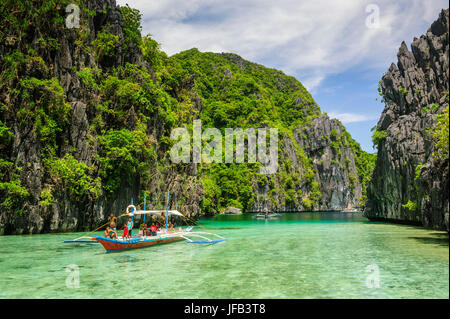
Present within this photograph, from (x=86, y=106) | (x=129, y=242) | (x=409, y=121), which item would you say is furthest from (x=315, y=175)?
(x=129, y=242)

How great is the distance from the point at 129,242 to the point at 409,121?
29353 millimetres

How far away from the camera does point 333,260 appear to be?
43.0 ft

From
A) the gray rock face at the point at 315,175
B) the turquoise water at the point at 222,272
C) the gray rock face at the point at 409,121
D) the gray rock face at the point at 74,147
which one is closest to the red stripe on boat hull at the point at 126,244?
the turquoise water at the point at 222,272

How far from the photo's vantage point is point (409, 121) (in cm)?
3130

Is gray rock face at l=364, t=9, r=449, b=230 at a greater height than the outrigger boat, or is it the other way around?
gray rock face at l=364, t=9, r=449, b=230

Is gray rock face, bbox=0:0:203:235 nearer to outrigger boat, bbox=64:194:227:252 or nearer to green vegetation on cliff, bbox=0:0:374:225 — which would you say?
green vegetation on cliff, bbox=0:0:374:225

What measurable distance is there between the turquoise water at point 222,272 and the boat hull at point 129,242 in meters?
0.42

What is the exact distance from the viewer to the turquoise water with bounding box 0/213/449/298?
27.2 feet

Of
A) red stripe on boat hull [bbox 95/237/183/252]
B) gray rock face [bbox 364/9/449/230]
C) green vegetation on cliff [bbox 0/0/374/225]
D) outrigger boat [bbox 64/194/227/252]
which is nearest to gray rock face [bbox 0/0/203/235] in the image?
green vegetation on cliff [bbox 0/0/374/225]

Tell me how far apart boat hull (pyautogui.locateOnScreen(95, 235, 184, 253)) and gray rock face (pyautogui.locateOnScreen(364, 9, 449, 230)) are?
19.7 m

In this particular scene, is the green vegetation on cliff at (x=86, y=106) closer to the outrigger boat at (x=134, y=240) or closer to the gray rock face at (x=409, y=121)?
the outrigger boat at (x=134, y=240)

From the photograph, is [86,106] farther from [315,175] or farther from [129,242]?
[315,175]
